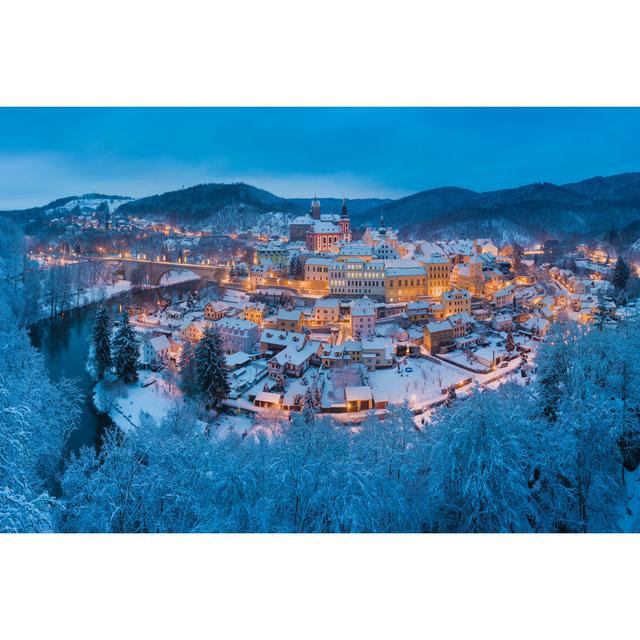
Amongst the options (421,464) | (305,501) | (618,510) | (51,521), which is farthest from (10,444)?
(618,510)

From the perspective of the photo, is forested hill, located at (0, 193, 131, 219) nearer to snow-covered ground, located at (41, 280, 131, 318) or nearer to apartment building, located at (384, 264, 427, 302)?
snow-covered ground, located at (41, 280, 131, 318)

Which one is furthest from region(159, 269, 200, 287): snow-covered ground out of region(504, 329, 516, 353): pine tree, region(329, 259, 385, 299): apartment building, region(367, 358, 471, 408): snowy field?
region(504, 329, 516, 353): pine tree

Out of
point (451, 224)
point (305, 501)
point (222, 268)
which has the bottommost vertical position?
point (305, 501)

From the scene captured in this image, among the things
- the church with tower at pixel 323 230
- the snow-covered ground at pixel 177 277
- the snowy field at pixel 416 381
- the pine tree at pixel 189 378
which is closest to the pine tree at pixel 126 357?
the pine tree at pixel 189 378

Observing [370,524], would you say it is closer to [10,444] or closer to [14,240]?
[10,444]

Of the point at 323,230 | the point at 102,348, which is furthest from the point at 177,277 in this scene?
the point at 102,348

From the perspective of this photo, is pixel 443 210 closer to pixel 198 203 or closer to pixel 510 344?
pixel 198 203
